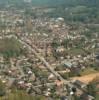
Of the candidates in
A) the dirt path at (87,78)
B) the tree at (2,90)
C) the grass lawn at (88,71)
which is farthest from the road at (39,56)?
the tree at (2,90)

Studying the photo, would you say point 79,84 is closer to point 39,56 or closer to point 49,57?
point 49,57

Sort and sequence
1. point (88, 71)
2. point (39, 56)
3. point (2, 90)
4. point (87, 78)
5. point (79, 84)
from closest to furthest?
point (2, 90), point (79, 84), point (87, 78), point (88, 71), point (39, 56)

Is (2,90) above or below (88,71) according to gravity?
above

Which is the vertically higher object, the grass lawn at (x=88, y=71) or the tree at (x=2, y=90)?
the tree at (x=2, y=90)

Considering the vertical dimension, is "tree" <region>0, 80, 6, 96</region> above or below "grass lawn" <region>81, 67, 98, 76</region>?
above

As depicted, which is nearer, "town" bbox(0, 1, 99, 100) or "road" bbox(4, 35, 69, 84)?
"town" bbox(0, 1, 99, 100)

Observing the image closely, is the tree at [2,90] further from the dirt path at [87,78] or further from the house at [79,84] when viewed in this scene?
the dirt path at [87,78]

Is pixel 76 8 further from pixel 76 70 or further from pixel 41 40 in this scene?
pixel 76 70

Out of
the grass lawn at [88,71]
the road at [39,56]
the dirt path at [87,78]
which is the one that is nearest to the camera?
the dirt path at [87,78]

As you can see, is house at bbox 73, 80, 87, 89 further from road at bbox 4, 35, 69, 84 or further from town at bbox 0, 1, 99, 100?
road at bbox 4, 35, 69, 84

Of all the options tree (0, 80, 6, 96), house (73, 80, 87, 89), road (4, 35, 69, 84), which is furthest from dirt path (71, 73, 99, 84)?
tree (0, 80, 6, 96)

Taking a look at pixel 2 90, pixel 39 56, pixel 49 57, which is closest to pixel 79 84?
pixel 2 90
